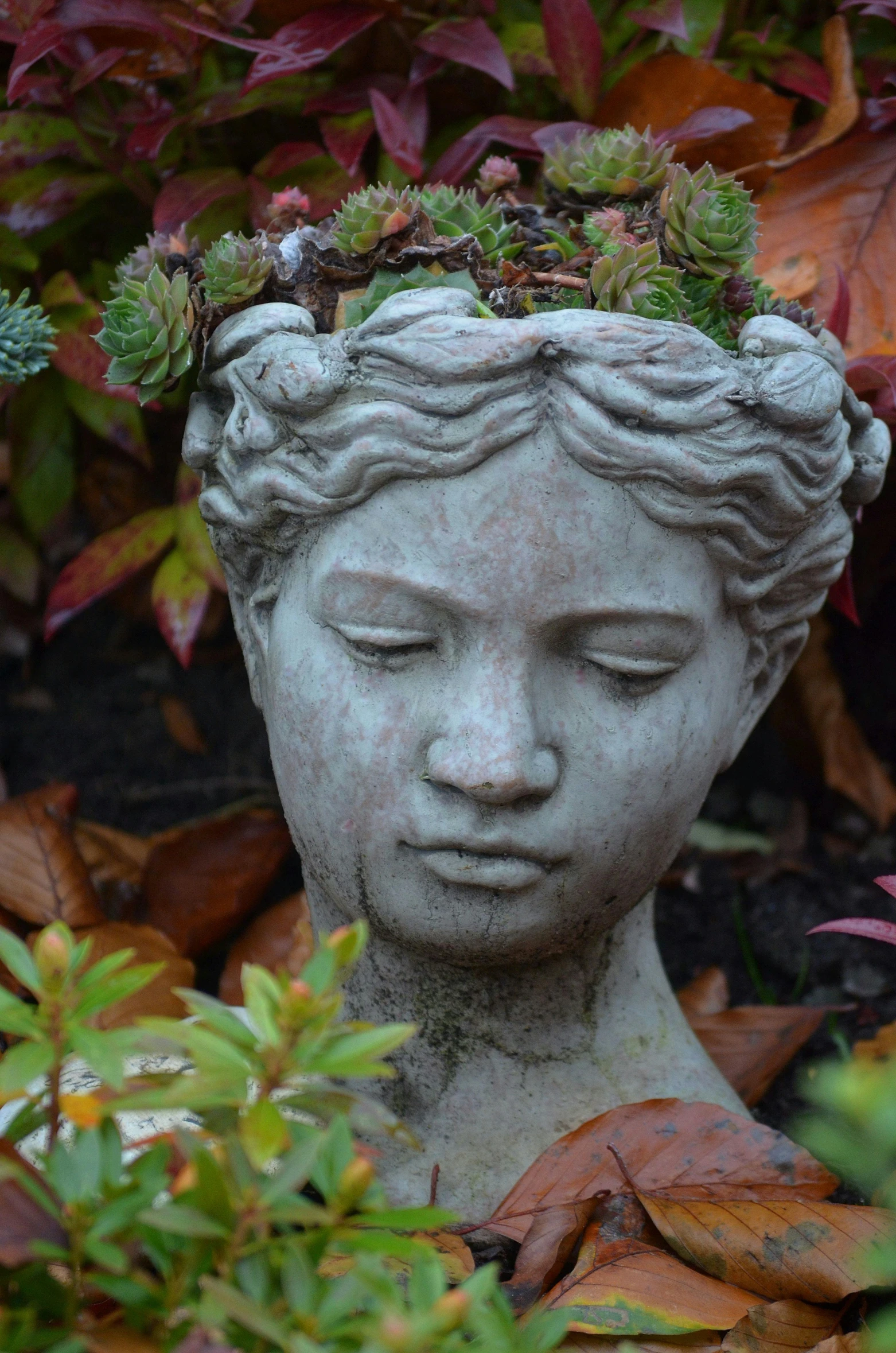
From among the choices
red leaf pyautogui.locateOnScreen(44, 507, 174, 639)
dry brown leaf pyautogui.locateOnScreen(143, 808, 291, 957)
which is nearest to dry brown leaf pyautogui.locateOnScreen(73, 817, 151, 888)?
dry brown leaf pyautogui.locateOnScreen(143, 808, 291, 957)

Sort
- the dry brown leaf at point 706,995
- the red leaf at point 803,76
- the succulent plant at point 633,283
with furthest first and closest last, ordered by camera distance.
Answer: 1. the dry brown leaf at point 706,995
2. the red leaf at point 803,76
3. the succulent plant at point 633,283

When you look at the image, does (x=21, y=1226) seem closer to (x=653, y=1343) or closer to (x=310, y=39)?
(x=653, y=1343)

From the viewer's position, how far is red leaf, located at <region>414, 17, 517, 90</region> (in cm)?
191

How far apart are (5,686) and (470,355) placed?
1.88 meters

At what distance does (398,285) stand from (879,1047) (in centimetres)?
136

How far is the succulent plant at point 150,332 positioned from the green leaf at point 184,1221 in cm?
93

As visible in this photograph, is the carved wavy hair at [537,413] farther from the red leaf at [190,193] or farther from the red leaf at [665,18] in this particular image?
the red leaf at [665,18]

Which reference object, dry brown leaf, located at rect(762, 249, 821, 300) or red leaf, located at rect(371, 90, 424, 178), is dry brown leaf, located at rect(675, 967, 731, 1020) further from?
red leaf, located at rect(371, 90, 424, 178)

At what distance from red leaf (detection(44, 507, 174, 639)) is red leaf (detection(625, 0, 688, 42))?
3.34 ft

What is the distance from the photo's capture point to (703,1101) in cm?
168

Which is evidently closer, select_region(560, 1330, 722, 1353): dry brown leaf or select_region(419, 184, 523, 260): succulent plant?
select_region(560, 1330, 722, 1353): dry brown leaf

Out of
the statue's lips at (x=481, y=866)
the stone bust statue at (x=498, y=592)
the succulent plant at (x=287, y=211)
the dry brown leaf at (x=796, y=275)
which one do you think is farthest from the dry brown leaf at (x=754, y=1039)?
the succulent plant at (x=287, y=211)

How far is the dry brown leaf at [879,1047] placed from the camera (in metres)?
2.06

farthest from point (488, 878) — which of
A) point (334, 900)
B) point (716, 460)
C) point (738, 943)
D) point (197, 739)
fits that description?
point (197, 739)
